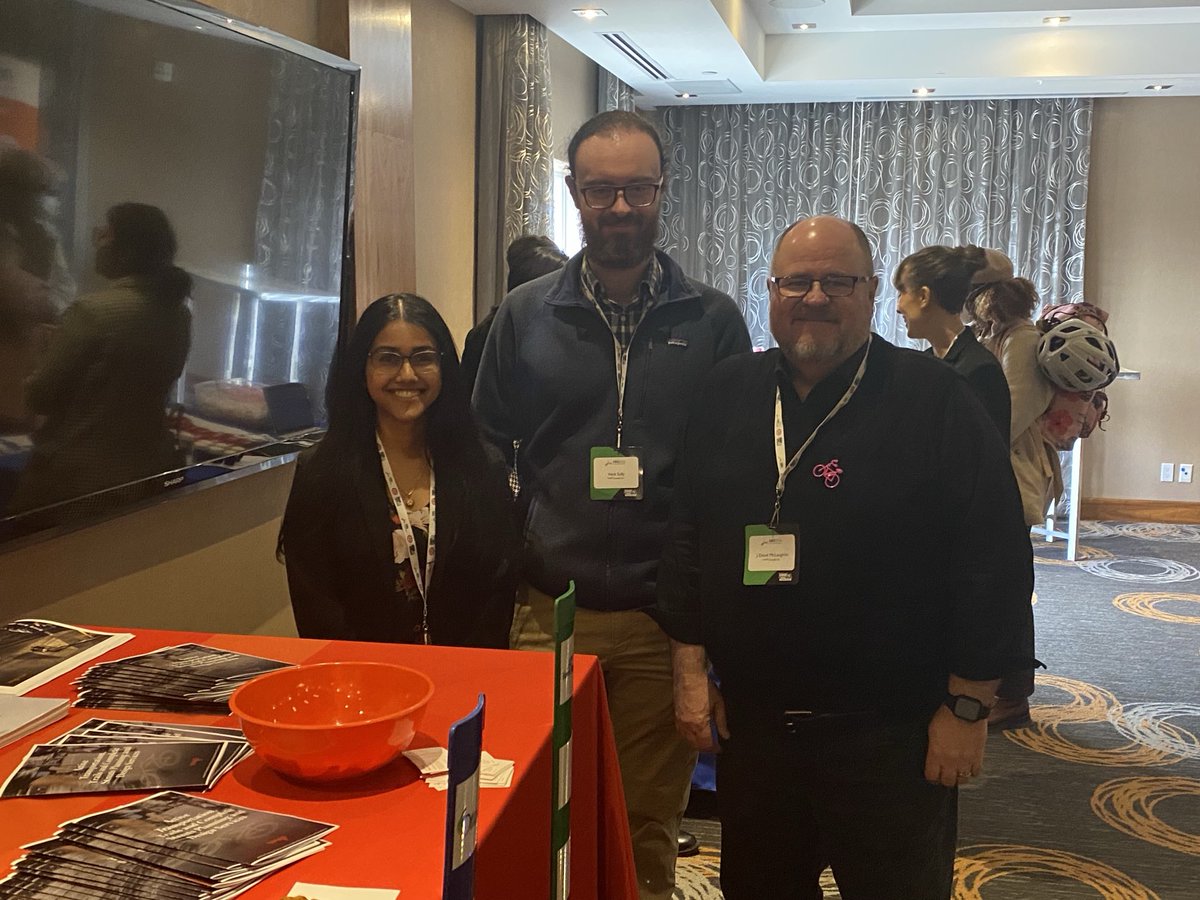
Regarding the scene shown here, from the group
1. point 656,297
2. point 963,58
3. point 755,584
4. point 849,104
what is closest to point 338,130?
point 656,297

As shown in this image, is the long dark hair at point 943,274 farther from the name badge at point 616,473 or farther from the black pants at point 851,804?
the black pants at point 851,804

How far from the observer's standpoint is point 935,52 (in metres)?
6.14

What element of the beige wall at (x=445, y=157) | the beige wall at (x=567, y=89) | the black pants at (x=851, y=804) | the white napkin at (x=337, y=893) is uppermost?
the beige wall at (x=567, y=89)

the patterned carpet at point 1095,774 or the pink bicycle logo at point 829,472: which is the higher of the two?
the pink bicycle logo at point 829,472

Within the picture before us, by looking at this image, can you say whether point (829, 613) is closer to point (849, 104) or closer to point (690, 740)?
point (690, 740)

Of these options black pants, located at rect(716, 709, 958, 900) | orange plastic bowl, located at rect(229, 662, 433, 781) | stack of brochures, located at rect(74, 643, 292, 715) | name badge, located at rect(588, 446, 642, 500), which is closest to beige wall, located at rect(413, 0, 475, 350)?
name badge, located at rect(588, 446, 642, 500)

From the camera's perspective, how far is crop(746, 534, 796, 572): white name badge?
1.66 m

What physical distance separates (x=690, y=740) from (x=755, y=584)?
1.10 ft

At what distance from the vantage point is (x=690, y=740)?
1850 mm

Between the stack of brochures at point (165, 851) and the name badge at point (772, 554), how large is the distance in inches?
31.4

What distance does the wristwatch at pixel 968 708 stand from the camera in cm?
164

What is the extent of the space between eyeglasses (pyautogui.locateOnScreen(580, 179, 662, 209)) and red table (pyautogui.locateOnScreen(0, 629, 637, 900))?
32.1 inches

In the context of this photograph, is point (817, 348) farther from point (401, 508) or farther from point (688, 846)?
point (688, 846)

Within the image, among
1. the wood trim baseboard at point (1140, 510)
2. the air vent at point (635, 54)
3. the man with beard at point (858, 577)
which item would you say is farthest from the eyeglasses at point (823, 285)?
the wood trim baseboard at point (1140, 510)
